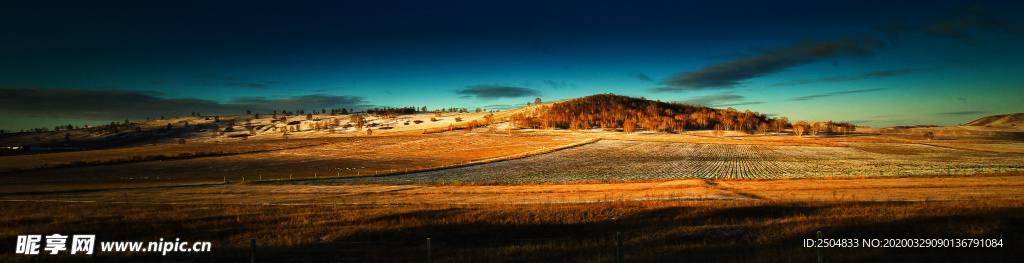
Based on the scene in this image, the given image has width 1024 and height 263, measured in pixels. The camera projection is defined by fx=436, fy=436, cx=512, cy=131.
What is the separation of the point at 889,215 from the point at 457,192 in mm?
26929

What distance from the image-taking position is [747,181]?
39.7 metres

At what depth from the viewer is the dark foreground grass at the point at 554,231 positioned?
462 inches

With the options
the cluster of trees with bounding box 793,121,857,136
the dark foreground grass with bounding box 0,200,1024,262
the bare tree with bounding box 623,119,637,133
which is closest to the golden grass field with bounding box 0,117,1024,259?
the dark foreground grass with bounding box 0,200,1024,262

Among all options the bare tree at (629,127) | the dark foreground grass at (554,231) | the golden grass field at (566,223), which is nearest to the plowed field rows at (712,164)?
the golden grass field at (566,223)

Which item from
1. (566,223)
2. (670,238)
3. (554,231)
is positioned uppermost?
(670,238)

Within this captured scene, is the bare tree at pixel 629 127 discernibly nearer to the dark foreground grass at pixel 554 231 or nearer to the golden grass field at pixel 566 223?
the golden grass field at pixel 566 223

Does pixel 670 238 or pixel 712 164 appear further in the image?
pixel 712 164

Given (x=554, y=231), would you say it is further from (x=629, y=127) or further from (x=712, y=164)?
Result: (x=629, y=127)

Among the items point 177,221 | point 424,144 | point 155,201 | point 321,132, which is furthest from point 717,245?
point 321,132

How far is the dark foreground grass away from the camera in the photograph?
1173 cm

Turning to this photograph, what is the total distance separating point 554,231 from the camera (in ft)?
54.3

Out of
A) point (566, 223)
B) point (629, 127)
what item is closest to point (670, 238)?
point (566, 223)

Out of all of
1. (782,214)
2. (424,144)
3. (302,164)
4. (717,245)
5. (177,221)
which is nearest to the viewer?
(717,245)

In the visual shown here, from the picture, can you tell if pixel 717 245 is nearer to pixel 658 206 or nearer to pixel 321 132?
pixel 658 206
